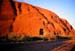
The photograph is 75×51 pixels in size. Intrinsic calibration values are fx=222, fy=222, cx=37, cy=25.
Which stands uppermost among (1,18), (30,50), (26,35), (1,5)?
(1,5)

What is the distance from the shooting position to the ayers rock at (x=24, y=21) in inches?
218

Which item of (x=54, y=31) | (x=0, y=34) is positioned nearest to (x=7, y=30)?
(x=0, y=34)

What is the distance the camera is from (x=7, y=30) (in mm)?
5520

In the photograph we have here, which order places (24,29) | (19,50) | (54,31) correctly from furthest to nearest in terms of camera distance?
(54,31)
(24,29)
(19,50)

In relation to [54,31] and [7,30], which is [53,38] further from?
[7,30]

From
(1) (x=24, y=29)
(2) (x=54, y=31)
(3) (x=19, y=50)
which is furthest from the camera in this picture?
(2) (x=54, y=31)

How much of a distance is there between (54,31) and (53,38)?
0.71 ft

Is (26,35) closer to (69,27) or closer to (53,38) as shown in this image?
(53,38)

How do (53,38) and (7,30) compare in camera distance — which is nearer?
(7,30)

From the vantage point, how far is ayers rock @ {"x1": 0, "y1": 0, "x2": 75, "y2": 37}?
5.55 m

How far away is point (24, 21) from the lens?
5.73 metres

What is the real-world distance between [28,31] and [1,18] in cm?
80

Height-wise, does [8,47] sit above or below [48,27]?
below

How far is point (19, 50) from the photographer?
534 cm
